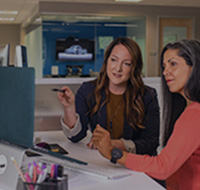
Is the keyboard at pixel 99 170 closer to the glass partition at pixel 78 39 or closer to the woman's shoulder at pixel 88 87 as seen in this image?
the woman's shoulder at pixel 88 87

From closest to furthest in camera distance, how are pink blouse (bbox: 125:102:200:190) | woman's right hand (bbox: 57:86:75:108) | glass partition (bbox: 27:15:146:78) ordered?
pink blouse (bbox: 125:102:200:190)
woman's right hand (bbox: 57:86:75:108)
glass partition (bbox: 27:15:146:78)

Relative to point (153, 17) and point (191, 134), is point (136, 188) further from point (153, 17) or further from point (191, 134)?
point (153, 17)

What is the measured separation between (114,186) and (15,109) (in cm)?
41

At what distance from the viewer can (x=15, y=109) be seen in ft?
3.55

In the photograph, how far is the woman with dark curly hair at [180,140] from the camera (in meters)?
1.23

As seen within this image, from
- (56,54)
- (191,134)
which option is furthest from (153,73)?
(191,134)

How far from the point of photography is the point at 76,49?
25.7 ft

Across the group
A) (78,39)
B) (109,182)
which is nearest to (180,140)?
(109,182)

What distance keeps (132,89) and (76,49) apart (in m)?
6.06

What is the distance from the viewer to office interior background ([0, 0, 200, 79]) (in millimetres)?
7566

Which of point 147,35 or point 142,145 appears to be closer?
point 142,145

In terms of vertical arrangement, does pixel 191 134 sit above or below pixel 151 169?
above

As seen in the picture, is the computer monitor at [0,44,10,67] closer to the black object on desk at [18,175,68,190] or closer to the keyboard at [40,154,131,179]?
the keyboard at [40,154,131,179]

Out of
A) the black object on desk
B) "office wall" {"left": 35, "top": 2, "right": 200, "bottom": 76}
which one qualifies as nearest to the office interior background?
"office wall" {"left": 35, "top": 2, "right": 200, "bottom": 76}
